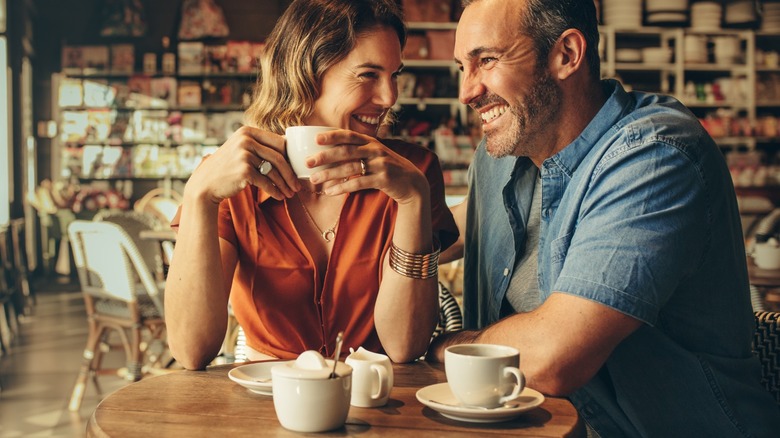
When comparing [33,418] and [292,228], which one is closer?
[292,228]

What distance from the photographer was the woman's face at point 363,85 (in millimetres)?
1584

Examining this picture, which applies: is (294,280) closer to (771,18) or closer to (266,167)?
(266,167)

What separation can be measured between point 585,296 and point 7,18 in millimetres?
8843

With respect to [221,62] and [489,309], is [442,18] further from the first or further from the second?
[489,309]

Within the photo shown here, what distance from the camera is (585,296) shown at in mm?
1229

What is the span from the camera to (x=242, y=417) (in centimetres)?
103

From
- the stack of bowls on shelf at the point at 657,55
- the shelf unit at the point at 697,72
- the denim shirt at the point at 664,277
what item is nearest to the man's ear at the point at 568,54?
the denim shirt at the point at 664,277

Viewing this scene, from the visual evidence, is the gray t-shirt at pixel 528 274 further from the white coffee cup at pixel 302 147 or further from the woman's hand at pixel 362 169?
the white coffee cup at pixel 302 147

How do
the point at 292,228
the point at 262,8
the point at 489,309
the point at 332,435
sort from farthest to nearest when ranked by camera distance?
the point at 262,8 < the point at 489,309 < the point at 292,228 < the point at 332,435

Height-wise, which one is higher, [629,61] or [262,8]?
[262,8]

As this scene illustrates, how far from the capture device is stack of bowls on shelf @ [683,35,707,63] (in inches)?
301

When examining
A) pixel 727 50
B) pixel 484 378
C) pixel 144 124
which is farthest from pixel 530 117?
pixel 144 124

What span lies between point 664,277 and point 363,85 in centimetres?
68

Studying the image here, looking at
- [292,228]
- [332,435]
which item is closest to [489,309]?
[292,228]
